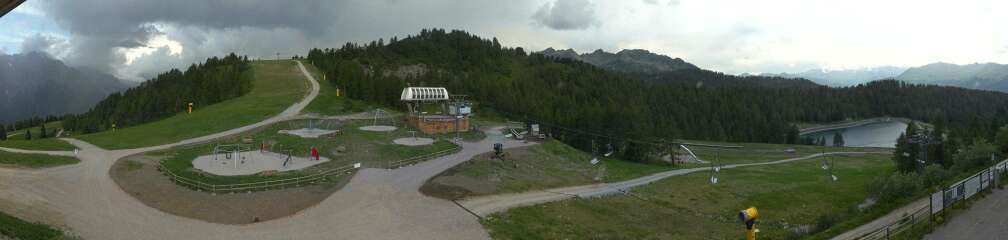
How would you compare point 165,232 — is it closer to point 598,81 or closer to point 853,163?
point 853,163

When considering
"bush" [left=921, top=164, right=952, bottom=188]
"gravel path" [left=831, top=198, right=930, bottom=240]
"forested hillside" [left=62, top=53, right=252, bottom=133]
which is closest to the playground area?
"gravel path" [left=831, top=198, right=930, bottom=240]

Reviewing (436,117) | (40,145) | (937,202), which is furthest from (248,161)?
(937,202)

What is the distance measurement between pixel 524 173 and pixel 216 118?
46.0 m

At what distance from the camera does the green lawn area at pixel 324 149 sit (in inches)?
1468

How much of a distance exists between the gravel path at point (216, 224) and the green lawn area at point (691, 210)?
13.4ft

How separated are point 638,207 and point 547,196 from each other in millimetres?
7657

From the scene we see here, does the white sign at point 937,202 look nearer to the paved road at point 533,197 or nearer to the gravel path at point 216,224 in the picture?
the paved road at point 533,197

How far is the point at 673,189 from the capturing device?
5300 cm

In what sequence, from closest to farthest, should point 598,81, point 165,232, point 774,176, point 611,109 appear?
1. point 165,232
2. point 774,176
3. point 611,109
4. point 598,81

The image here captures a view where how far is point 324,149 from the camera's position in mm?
49719

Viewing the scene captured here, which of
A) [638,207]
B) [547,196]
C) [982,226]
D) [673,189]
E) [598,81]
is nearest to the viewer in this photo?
[982,226]

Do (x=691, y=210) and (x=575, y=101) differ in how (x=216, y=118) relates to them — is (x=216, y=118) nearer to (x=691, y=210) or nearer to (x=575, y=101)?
(x=691, y=210)

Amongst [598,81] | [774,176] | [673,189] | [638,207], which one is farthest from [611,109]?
[598,81]

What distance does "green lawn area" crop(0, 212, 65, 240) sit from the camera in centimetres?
2073
